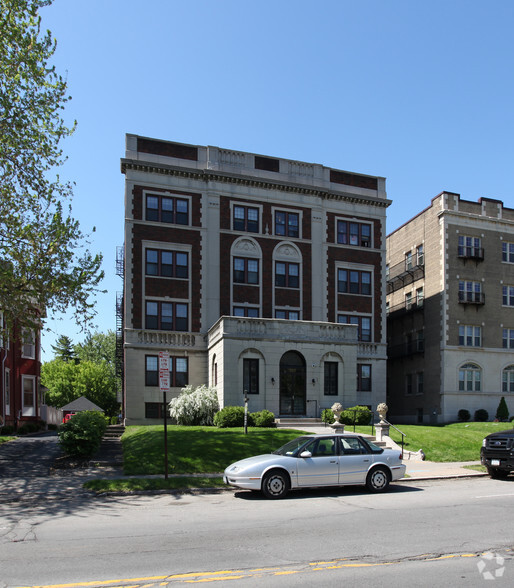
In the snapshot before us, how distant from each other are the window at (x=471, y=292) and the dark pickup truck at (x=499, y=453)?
26.3 meters

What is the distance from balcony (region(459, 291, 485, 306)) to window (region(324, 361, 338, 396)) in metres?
13.8

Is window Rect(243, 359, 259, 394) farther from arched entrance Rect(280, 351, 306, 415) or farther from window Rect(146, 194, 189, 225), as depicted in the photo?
window Rect(146, 194, 189, 225)

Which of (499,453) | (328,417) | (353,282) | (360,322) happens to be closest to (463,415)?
(360,322)

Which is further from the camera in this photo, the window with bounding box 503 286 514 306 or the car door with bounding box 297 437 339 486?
the window with bounding box 503 286 514 306

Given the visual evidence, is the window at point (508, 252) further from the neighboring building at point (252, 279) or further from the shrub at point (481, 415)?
the shrub at point (481, 415)

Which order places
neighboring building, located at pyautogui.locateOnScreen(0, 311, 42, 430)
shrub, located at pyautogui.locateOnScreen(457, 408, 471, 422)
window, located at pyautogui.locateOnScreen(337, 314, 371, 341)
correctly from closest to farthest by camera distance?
neighboring building, located at pyautogui.locateOnScreen(0, 311, 42, 430) → window, located at pyautogui.locateOnScreen(337, 314, 371, 341) → shrub, located at pyautogui.locateOnScreen(457, 408, 471, 422)

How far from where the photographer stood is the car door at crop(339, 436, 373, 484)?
14.4 m

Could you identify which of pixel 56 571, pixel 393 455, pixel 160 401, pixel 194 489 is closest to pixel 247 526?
pixel 56 571

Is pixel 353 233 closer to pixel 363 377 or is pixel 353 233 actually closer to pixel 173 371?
pixel 363 377

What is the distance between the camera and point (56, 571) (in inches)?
298

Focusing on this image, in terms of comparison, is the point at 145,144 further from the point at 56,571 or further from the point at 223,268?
the point at 56,571

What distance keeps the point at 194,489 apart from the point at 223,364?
54.2 feet

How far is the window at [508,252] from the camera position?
4456 centimetres

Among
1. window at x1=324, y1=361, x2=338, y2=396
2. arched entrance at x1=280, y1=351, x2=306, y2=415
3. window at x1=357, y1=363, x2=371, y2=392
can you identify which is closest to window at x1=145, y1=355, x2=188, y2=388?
arched entrance at x1=280, y1=351, x2=306, y2=415
